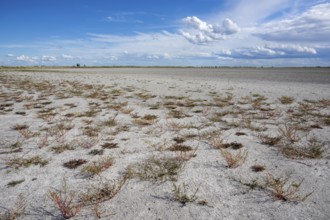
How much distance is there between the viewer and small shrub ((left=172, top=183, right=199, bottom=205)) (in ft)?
13.3

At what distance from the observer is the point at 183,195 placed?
4.19 metres

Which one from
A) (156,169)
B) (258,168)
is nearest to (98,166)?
(156,169)

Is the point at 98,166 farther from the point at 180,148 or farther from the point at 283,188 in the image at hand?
the point at 283,188

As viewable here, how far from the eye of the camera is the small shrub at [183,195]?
4.07 metres

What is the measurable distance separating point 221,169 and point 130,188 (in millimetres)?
1952

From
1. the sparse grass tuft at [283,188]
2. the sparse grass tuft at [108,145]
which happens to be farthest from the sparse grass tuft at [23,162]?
the sparse grass tuft at [283,188]

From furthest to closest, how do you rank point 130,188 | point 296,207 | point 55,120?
point 55,120, point 130,188, point 296,207

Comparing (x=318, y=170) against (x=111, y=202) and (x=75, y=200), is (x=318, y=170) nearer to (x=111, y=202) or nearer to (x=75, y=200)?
(x=111, y=202)

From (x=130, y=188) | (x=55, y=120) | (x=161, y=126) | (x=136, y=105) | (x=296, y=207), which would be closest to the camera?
(x=296, y=207)

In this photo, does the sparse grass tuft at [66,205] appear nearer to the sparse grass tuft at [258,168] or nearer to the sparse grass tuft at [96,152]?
the sparse grass tuft at [96,152]

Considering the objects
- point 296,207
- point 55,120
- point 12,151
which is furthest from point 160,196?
point 55,120

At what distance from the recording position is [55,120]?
951 centimetres

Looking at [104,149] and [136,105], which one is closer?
[104,149]

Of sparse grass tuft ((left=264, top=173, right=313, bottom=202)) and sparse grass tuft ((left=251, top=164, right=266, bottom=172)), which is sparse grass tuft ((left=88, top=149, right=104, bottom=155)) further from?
sparse grass tuft ((left=264, top=173, right=313, bottom=202))
